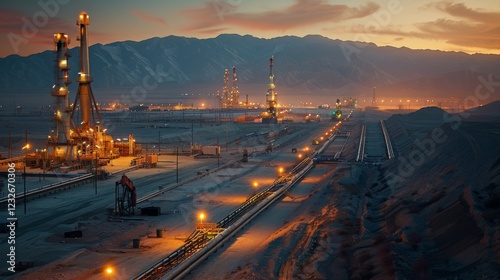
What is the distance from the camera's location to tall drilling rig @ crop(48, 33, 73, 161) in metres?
61.2

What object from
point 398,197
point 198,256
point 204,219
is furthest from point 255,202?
point 198,256

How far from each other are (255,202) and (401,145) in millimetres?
43365

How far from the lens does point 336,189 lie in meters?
44.7

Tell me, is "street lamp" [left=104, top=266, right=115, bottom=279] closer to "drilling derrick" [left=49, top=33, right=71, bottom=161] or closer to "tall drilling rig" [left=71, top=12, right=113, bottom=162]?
"tall drilling rig" [left=71, top=12, right=113, bottom=162]

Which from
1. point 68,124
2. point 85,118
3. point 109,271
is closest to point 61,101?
point 68,124

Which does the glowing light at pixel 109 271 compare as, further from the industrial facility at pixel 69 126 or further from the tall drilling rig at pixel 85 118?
the tall drilling rig at pixel 85 118

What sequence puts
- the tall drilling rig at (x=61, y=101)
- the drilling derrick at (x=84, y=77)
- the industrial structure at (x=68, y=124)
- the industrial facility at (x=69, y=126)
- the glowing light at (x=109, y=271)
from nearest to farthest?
the glowing light at (x=109, y=271), the industrial facility at (x=69, y=126), the industrial structure at (x=68, y=124), the tall drilling rig at (x=61, y=101), the drilling derrick at (x=84, y=77)

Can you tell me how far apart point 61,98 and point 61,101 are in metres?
0.31

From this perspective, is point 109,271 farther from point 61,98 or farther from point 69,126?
point 61,98

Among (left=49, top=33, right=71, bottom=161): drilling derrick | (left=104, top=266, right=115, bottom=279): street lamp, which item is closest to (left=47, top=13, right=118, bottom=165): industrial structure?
(left=49, top=33, right=71, bottom=161): drilling derrick

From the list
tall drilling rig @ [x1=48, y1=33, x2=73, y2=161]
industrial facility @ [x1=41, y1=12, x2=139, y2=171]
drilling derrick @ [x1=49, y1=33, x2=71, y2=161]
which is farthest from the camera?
drilling derrick @ [x1=49, y1=33, x2=71, y2=161]

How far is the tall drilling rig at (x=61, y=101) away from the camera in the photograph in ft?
201

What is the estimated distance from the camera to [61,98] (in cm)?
6247

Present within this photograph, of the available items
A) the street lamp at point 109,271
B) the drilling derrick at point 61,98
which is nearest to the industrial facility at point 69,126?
the drilling derrick at point 61,98
